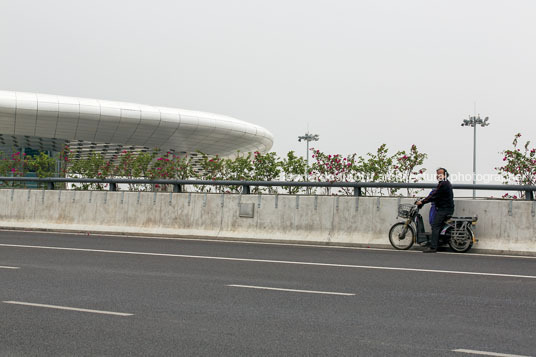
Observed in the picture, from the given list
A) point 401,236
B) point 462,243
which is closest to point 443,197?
point 462,243

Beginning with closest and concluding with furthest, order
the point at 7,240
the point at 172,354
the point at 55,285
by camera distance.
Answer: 1. the point at 172,354
2. the point at 55,285
3. the point at 7,240

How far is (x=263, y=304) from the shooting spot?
7.83 meters

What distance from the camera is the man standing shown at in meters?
14.3

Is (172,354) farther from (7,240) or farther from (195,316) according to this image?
(7,240)

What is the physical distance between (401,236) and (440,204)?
1.09m

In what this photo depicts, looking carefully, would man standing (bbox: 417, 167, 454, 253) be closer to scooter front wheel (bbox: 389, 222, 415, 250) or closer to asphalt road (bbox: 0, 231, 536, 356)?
scooter front wheel (bbox: 389, 222, 415, 250)

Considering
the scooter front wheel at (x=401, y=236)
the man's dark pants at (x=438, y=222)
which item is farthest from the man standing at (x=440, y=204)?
the scooter front wheel at (x=401, y=236)

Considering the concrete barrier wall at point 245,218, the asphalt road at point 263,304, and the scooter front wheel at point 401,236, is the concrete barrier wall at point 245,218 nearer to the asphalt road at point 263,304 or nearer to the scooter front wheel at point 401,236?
the scooter front wheel at point 401,236

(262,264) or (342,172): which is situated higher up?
(342,172)

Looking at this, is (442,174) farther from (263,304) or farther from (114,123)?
(114,123)

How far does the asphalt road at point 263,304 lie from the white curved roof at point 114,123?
174 feet

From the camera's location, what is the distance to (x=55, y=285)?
29.8 ft

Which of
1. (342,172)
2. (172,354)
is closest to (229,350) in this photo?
(172,354)

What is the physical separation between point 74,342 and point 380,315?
3.10 metres
